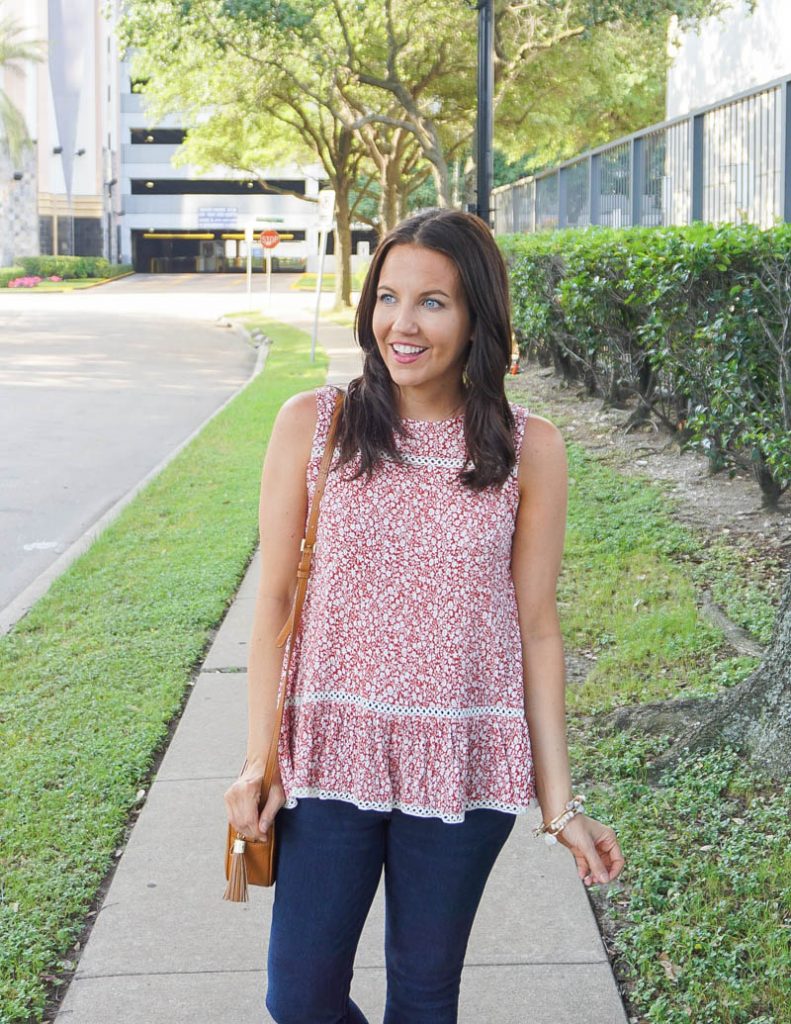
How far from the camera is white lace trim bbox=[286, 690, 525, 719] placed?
7.23ft

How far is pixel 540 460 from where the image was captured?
2.35 metres

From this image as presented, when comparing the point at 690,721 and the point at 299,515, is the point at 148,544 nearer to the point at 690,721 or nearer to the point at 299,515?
the point at 690,721

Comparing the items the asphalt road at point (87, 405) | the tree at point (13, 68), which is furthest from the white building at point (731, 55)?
the tree at point (13, 68)

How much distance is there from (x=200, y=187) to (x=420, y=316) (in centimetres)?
8234

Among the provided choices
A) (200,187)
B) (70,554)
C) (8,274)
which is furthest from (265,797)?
(200,187)

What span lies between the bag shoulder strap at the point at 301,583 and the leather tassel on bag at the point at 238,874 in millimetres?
100

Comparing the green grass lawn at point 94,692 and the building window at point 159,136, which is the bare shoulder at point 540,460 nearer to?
the green grass lawn at point 94,692

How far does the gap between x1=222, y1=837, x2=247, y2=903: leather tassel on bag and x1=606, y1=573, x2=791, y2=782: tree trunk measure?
8.34 feet

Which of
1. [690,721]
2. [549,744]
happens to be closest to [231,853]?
[549,744]

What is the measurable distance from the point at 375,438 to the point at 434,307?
0.25 m

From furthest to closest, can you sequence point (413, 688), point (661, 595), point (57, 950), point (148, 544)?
point (148, 544), point (661, 595), point (57, 950), point (413, 688)

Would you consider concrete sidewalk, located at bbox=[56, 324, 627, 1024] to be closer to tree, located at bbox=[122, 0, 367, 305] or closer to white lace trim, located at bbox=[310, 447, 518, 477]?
white lace trim, located at bbox=[310, 447, 518, 477]

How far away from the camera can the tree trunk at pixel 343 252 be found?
1503 inches

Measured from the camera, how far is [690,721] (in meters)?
4.81
